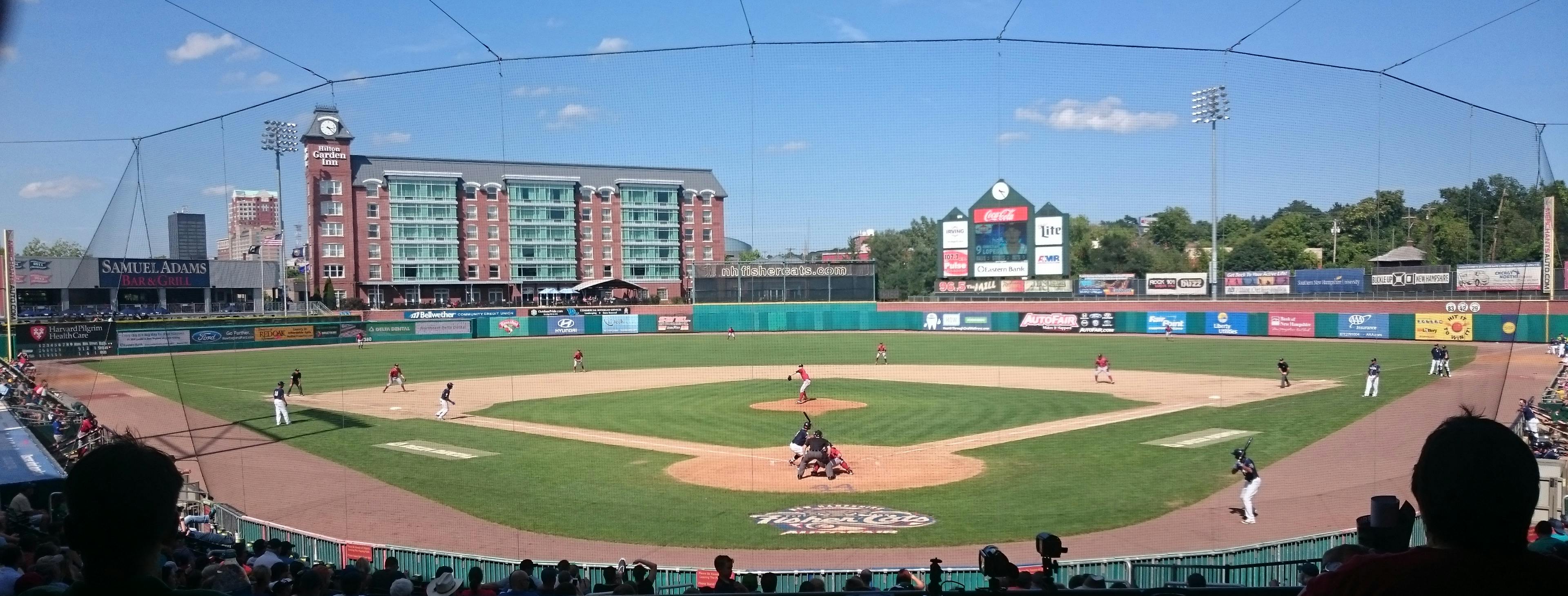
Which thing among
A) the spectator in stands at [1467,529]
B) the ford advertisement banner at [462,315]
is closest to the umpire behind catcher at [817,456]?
the spectator in stands at [1467,529]

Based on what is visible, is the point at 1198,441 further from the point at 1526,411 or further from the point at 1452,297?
the point at 1452,297

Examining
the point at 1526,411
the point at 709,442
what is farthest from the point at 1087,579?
the point at 1526,411

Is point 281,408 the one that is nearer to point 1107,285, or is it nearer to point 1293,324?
point 1107,285

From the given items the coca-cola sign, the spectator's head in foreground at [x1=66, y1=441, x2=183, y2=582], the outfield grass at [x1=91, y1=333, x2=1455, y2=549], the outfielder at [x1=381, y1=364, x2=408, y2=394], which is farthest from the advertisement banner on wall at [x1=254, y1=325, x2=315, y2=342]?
the spectator's head in foreground at [x1=66, y1=441, x2=183, y2=582]

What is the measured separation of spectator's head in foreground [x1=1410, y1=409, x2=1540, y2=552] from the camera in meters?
1.90

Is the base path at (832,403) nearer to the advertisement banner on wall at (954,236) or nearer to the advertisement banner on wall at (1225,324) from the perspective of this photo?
the advertisement banner on wall at (954,236)

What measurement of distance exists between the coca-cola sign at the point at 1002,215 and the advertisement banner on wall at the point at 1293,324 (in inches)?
639

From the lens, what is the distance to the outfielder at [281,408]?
22797mm

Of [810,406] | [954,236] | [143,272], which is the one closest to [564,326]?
[954,236]

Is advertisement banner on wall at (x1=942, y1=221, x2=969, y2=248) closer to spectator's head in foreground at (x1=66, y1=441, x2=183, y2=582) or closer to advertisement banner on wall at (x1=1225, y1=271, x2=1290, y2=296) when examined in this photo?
advertisement banner on wall at (x1=1225, y1=271, x2=1290, y2=296)

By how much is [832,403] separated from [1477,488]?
90.7ft

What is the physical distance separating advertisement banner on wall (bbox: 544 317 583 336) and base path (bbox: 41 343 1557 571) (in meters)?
38.3

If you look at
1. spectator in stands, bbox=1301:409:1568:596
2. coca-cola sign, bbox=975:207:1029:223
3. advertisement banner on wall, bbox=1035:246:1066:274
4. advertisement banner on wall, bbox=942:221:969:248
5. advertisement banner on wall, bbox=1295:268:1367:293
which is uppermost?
coca-cola sign, bbox=975:207:1029:223

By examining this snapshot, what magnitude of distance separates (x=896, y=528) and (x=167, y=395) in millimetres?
28708
